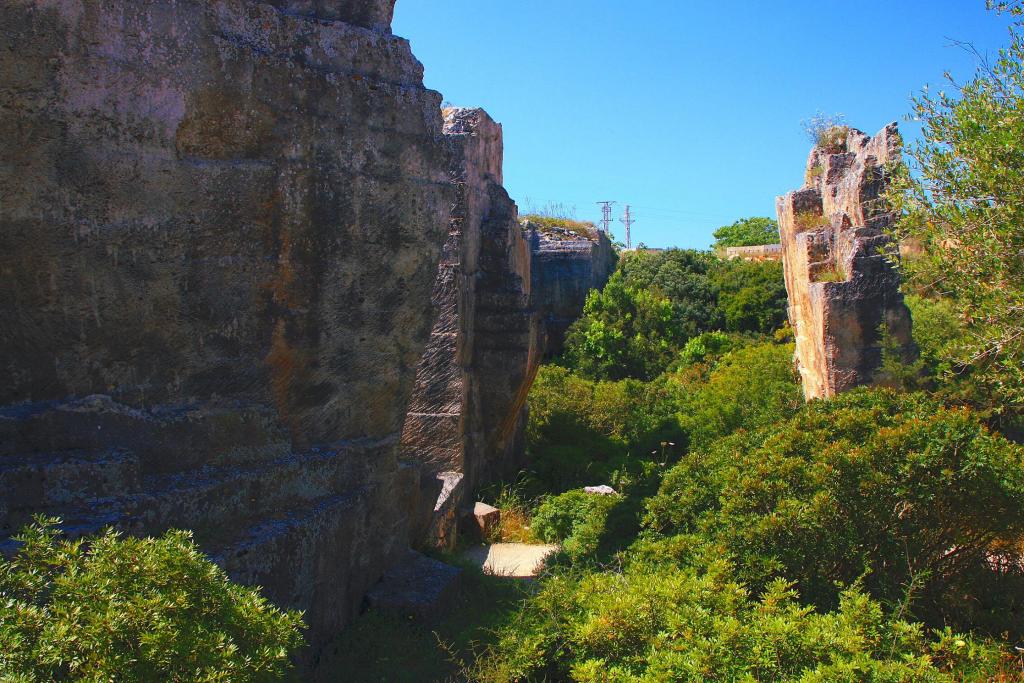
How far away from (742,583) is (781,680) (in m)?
1.23

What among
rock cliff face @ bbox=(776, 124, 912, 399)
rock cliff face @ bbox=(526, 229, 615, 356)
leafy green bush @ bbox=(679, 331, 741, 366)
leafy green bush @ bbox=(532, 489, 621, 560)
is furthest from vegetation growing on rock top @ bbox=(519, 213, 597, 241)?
leafy green bush @ bbox=(532, 489, 621, 560)

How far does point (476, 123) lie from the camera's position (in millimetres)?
8742

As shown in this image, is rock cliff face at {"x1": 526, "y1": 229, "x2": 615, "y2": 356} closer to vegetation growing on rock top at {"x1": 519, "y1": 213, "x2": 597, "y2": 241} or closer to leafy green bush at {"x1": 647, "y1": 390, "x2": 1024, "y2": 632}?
vegetation growing on rock top at {"x1": 519, "y1": 213, "x2": 597, "y2": 241}

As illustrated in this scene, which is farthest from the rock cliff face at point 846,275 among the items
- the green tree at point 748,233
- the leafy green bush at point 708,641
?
the green tree at point 748,233

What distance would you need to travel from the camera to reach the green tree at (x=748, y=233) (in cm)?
3631

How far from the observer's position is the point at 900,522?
4711 millimetres

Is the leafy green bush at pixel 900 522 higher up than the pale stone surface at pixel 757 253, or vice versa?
the pale stone surface at pixel 757 253

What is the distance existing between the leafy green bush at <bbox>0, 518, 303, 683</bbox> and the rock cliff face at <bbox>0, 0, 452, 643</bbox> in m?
A: 0.80

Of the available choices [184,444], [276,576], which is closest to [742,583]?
[276,576]

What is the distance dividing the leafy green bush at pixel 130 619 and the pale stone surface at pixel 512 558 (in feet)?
11.8

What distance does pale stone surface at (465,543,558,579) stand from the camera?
6.30 metres

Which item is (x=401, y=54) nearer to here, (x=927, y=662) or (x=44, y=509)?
(x=44, y=509)

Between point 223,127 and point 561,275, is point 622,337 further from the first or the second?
point 223,127

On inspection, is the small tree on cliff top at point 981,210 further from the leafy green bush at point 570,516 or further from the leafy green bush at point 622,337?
the leafy green bush at point 622,337
